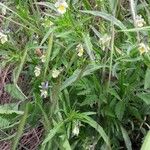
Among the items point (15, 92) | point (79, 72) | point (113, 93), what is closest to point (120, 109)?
point (113, 93)

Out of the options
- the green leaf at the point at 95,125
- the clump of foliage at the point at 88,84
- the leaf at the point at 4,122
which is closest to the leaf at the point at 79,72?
the clump of foliage at the point at 88,84

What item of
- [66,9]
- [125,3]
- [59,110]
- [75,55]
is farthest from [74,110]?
[125,3]

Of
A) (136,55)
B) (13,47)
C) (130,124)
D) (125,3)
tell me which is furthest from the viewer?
(125,3)

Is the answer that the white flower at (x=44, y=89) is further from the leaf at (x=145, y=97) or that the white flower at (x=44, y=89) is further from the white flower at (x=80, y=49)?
the leaf at (x=145, y=97)

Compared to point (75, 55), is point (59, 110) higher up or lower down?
lower down

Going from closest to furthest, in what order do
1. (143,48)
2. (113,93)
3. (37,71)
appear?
(143,48) < (113,93) < (37,71)

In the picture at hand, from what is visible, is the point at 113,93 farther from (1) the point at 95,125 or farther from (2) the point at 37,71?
(2) the point at 37,71

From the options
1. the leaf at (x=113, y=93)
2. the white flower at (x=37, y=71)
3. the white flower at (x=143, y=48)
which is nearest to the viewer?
the white flower at (x=143, y=48)

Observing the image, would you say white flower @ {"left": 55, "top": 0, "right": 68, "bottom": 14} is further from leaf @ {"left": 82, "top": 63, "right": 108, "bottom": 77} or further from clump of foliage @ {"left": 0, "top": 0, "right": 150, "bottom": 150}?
leaf @ {"left": 82, "top": 63, "right": 108, "bottom": 77}

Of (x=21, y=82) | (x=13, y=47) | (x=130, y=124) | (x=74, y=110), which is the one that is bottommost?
(x=130, y=124)

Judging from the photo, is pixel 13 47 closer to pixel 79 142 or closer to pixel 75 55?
pixel 75 55

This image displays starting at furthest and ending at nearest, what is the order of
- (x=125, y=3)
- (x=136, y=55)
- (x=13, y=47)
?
(x=125, y=3) < (x=13, y=47) < (x=136, y=55)
